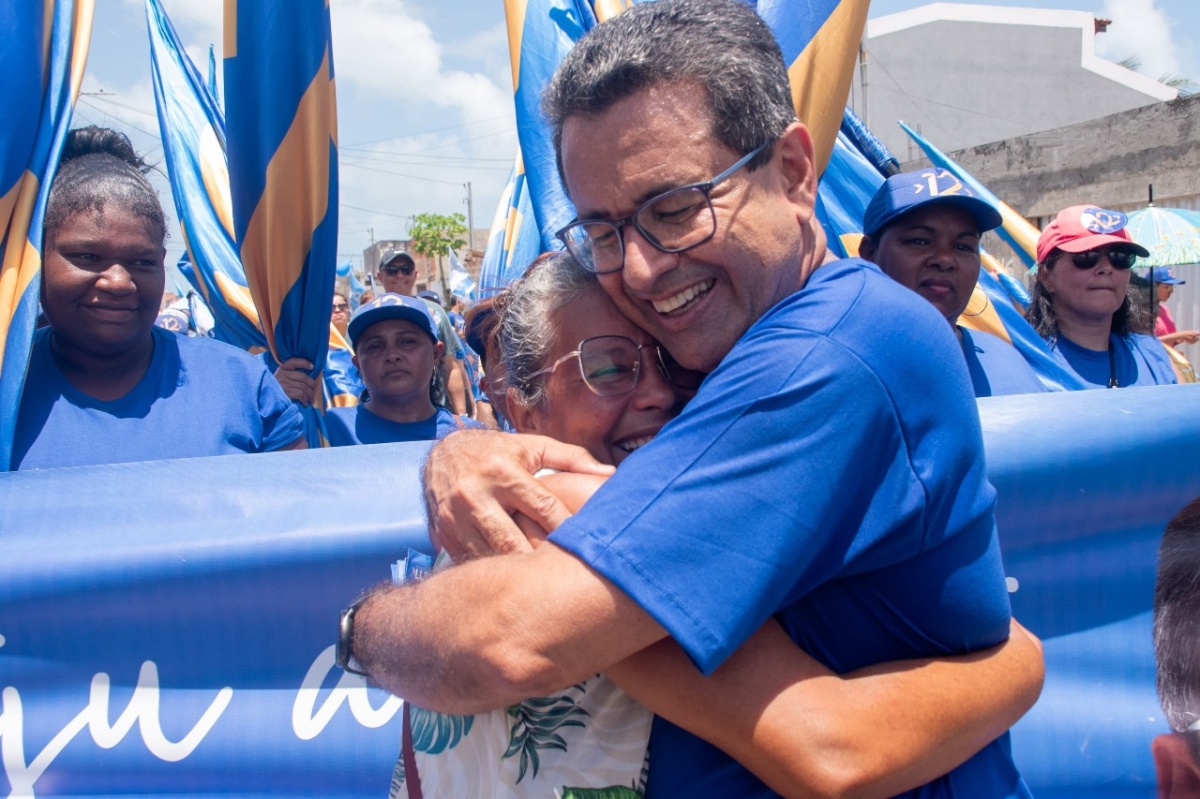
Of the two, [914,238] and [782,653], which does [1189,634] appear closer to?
[782,653]

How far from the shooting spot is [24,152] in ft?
8.36

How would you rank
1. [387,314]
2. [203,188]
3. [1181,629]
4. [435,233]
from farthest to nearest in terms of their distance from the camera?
[435,233] → [203,188] → [387,314] → [1181,629]

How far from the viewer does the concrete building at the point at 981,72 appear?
2802 cm

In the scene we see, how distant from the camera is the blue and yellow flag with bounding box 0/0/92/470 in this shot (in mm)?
2449

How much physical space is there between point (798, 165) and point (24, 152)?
89.5 inches

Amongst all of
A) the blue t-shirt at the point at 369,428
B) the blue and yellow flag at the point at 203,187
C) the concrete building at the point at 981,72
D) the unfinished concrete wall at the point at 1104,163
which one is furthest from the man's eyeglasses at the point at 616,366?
the concrete building at the point at 981,72

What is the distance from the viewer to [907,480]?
1063 millimetres

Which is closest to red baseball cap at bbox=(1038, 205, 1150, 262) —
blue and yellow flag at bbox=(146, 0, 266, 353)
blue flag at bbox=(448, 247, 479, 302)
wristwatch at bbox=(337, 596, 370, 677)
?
wristwatch at bbox=(337, 596, 370, 677)

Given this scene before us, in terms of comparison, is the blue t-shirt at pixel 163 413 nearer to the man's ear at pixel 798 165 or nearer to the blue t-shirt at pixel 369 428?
the blue t-shirt at pixel 369 428

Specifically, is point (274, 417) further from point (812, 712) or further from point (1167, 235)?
point (1167, 235)

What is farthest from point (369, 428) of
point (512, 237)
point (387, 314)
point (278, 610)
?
point (278, 610)

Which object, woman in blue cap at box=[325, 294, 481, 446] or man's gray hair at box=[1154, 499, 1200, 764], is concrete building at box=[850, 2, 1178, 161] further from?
man's gray hair at box=[1154, 499, 1200, 764]

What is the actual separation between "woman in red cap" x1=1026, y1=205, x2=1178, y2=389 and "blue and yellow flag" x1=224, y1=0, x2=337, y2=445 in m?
3.01

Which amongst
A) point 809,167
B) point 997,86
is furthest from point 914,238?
point 997,86
